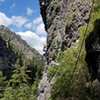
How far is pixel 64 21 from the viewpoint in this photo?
23.3m

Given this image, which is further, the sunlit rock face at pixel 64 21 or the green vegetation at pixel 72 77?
the sunlit rock face at pixel 64 21

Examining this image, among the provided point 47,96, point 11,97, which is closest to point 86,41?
point 47,96

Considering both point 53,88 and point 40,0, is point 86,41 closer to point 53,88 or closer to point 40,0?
point 53,88

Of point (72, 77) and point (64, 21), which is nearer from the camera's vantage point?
point (72, 77)

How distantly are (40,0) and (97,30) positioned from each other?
42.1 ft

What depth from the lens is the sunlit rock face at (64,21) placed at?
21.0 metres

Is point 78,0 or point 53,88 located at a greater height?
point 78,0

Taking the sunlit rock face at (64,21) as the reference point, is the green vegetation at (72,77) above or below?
below

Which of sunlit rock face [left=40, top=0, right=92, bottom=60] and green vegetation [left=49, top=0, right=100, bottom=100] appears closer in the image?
green vegetation [left=49, top=0, right=100, bottom=100]

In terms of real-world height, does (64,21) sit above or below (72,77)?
above

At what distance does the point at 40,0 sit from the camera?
2944 cm

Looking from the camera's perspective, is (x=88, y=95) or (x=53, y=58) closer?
(x=88, y=95)

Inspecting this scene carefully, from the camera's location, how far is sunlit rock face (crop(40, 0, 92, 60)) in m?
21.0

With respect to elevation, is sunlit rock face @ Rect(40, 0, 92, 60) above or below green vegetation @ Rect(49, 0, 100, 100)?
above
